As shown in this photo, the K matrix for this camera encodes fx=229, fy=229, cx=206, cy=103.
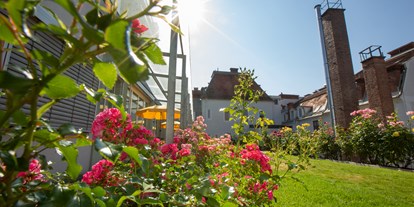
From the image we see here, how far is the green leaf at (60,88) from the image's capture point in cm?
39

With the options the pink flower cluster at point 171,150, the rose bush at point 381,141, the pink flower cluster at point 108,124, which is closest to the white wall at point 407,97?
the rose bush at point 381,141

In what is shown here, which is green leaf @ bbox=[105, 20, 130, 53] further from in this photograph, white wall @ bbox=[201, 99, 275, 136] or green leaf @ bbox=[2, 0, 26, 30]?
white wall @ bbox=[201, 99, 275, 136]

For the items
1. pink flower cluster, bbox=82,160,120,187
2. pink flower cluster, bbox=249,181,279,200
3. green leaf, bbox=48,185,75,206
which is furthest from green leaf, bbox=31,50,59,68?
pink flower cluster, bbox=249,181,279,200

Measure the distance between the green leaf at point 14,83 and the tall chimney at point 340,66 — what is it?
1519 centimetres

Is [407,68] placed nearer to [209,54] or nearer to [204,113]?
[209,54]

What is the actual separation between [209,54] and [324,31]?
10537mm

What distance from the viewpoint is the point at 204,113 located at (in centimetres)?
2475

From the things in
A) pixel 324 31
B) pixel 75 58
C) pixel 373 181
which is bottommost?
pixel 373 181

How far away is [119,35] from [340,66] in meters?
16.0

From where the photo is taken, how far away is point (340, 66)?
13.9 metres

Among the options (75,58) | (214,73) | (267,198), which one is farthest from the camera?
(214,73)

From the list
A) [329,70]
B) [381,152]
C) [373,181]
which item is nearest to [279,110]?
[329,70]

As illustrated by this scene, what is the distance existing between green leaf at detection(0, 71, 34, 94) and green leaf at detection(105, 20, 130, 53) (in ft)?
0.50

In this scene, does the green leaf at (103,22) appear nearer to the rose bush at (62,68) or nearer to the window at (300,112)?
the rose bush at (62,68)
